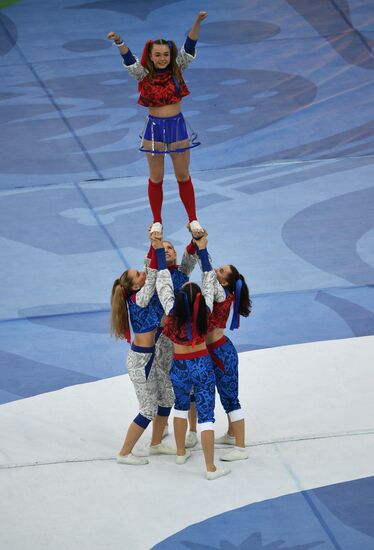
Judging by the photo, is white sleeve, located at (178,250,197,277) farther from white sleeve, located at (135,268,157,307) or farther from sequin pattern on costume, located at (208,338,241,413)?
sequin pattern on costume, located at (208,338,241,413)

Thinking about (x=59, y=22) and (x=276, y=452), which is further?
(x=59, y=22)

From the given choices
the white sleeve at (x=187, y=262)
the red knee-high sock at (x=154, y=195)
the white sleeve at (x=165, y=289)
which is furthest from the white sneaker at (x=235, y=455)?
the red knee-high sock at (x=154, y=195)

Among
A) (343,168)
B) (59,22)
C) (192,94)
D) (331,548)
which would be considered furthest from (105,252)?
(59,22)

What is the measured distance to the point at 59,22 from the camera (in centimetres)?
1580

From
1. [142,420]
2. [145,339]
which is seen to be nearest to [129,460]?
[142,420]

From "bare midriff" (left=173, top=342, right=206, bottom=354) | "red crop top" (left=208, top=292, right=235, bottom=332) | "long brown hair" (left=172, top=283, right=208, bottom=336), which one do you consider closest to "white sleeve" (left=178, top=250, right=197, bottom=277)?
"red crop top" (left=208, top=292, right=235, bottom=332)

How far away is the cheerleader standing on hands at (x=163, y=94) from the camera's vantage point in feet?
24.2

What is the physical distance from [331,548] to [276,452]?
3.82 ft

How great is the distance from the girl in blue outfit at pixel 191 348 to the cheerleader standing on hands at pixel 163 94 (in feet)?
1.19

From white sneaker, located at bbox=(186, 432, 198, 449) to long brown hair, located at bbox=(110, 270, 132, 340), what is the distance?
926 millimetres

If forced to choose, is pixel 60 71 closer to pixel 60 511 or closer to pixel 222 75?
pixel 222 75

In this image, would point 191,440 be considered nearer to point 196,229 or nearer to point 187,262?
point 187,262

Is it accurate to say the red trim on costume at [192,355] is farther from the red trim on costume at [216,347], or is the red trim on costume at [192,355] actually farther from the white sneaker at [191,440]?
the white sneaker at [191,440]

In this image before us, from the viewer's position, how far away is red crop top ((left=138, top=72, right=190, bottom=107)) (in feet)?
24.6
